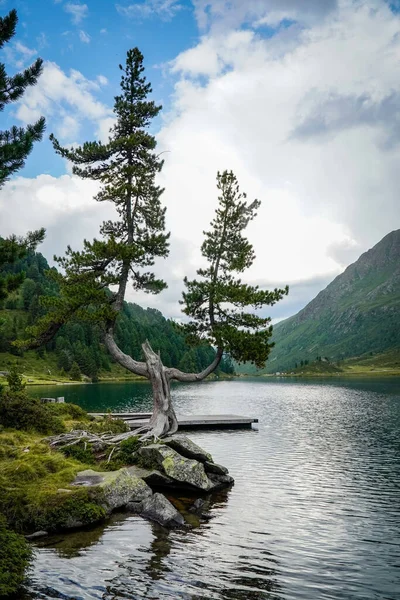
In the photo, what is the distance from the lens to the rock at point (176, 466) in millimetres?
23516

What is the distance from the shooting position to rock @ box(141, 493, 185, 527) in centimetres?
1912

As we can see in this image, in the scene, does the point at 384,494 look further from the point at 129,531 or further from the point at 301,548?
→ the point at 129,531

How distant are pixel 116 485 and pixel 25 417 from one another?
12.9 m

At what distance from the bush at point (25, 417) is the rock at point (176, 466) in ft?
30.1

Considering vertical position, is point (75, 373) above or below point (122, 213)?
below

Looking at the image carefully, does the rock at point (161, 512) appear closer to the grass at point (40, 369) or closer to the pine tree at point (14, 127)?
the pine tree at point (14, 127)

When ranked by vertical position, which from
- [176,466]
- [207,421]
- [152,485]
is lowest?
[207,421]

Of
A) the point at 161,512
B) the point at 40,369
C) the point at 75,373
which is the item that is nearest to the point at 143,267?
the point at 161,512

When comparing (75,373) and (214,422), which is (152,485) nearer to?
(214,422)

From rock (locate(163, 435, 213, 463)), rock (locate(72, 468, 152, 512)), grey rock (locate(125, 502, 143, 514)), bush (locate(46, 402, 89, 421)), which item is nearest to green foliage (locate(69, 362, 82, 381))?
bush (locate(46, 402, 89, 421))

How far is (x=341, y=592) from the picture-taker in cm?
1380

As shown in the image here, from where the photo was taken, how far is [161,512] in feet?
63.8

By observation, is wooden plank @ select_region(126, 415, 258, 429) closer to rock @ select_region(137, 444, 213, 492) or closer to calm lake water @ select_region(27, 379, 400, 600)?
calm lake water @ select_region(27, 379, 400, 600)

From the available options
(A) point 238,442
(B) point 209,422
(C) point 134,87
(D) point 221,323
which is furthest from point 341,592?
(B) point 209,422
